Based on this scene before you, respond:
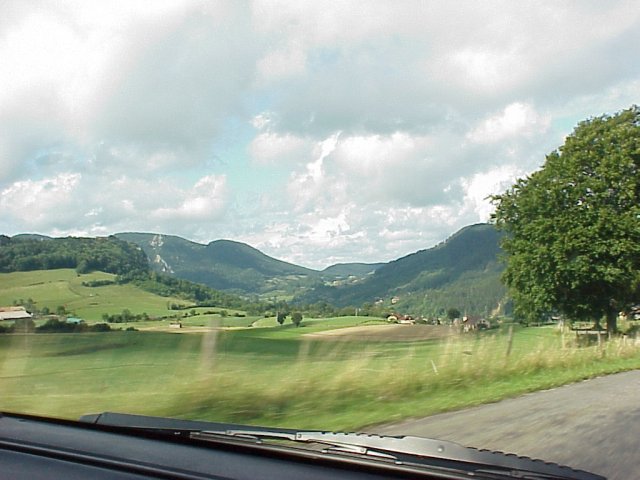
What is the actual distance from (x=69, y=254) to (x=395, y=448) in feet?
36.1

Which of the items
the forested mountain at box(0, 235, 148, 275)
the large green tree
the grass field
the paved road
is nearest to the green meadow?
the grass field

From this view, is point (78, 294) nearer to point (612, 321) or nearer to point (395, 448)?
point (395, 448)

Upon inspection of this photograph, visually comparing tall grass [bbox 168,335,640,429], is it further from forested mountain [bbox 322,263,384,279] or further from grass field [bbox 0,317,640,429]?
forested mountain [bbox 322,263,384,279]

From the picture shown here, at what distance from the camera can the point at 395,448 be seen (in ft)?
9.75

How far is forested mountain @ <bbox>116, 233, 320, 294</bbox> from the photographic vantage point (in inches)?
784

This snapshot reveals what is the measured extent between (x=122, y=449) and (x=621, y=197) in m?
33.2

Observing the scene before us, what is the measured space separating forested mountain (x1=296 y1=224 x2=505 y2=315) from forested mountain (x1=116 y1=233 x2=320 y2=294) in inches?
101

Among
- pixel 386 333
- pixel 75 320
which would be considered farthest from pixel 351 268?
pixel 75 320

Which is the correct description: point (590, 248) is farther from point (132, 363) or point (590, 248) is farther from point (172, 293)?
point (132, 363)

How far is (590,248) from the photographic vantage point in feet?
106

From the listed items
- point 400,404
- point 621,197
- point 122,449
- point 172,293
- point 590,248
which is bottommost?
point 400,404

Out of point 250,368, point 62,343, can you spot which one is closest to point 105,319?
point 62,343

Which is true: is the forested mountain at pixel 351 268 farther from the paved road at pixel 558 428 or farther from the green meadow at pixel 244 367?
the paved road at pixel 558 428

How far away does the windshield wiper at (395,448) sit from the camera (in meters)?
2.71
